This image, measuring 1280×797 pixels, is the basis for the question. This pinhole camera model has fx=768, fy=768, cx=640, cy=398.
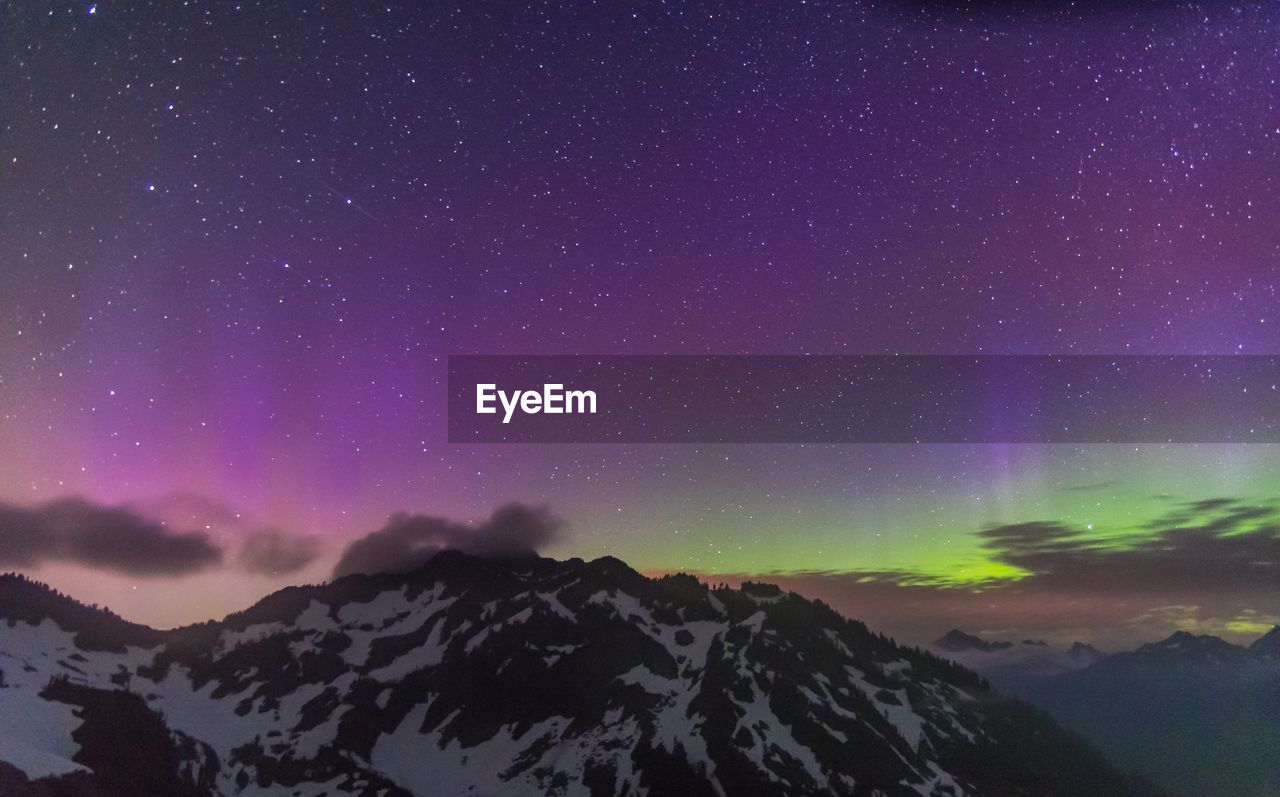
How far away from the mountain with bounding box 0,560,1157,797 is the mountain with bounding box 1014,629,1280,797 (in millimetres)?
10754

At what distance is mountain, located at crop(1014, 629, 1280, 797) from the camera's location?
4749 inches

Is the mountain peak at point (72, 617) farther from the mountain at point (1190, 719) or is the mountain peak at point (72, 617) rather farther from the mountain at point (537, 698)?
the mountain at point (1190, 719)

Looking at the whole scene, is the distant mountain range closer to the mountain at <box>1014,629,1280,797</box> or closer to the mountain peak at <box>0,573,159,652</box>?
the mountain at <box>1014,629,1280,797</box>

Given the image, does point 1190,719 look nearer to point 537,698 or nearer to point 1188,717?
point 1188,717

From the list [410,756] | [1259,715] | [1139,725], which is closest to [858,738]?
[410,756]

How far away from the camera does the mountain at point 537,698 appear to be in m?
77.1

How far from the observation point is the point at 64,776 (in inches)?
1638

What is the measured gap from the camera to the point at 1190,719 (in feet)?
573

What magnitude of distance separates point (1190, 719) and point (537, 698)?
164995mm

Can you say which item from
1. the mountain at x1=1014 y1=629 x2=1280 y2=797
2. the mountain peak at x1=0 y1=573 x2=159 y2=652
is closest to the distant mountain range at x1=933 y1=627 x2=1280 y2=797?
the mountain at x1=1014 y1=629 x2=1280 y2=797

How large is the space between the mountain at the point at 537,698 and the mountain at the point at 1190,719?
35.3 ft

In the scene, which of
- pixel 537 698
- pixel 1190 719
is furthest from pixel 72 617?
pixel 1190 719

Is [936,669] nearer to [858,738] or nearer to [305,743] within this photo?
[858,738]

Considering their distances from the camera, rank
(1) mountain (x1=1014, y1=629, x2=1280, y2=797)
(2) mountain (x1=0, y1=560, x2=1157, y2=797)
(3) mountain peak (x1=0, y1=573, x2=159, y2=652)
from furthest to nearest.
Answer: (1) mountain (x1=1014, y1=629, x2=1280, y2=797) → (3) mountain peak (x1=0, y1=573, x2=159, y2=652) → (2) mountain (x1=0, y1=560, x2=1157, y2=797)
